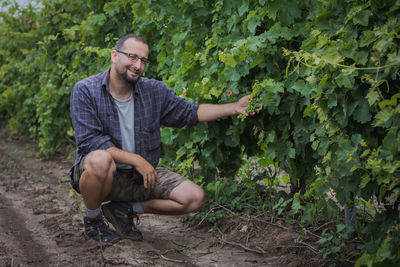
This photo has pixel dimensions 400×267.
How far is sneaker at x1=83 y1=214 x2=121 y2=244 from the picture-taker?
4320mm

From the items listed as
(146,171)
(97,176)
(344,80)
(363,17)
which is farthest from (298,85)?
(97,176)

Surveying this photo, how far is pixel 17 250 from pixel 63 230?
0.53 m

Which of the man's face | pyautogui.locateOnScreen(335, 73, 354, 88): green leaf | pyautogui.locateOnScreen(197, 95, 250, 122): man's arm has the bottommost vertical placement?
pyautogui.locateOnScreen(197, 95, 250, 122): man's arm

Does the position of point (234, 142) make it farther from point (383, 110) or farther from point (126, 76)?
point (383, 110)

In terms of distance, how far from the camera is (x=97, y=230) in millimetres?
4367

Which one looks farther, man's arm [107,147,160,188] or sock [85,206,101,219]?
sock [85,206,101,219]

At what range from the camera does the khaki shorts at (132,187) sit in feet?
14.3

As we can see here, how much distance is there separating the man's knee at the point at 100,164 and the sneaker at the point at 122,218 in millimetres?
410

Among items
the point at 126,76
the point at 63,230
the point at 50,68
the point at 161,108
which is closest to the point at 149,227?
the point at 63,230

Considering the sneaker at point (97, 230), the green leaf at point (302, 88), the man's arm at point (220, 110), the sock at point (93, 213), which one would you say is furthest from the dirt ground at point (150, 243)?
the green leaf at point (302, 88)

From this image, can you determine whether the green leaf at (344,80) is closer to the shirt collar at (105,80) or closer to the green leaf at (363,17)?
the green leaf at (363,17)

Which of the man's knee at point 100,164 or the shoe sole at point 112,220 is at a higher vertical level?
the man's knee at point 100,164

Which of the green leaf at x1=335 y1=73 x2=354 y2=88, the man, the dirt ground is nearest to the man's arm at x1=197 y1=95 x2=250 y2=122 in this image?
the man

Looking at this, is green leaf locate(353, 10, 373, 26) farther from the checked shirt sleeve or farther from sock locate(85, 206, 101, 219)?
sock locate(85, 206, 101, 219)
